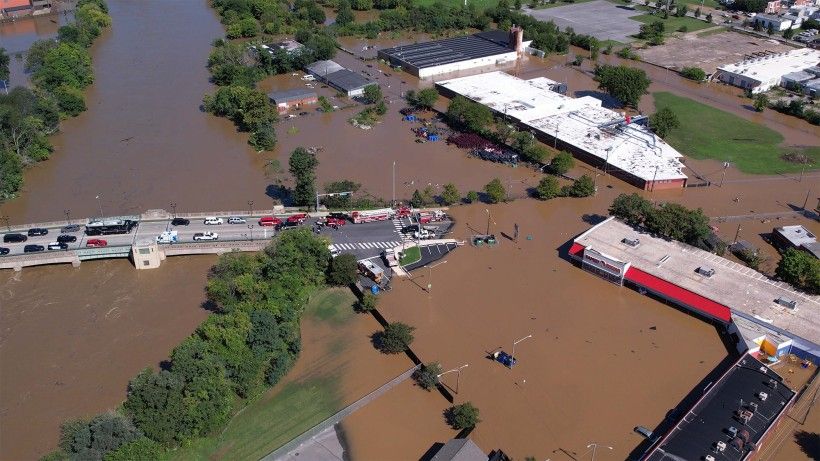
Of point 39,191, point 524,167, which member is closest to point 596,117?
point 524,167

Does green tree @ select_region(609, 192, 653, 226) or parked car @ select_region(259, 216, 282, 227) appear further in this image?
parked car @ select_region(259, 216, 282, 227)

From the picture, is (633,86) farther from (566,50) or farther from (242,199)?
(242,199)

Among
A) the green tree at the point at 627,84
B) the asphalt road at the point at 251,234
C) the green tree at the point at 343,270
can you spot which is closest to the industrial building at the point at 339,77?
the green tree at the point at 627,84

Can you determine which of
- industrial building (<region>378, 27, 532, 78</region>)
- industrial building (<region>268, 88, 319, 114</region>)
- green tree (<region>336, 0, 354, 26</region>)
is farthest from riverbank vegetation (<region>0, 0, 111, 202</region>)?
industrial building (<region>378, 27, 532, 78</region>)

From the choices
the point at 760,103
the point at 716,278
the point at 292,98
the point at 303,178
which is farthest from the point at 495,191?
the point at 760,103

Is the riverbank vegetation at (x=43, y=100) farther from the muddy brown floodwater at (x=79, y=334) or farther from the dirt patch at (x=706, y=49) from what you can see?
the dirt patch at (x=706, y=49)

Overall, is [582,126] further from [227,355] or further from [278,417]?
[278,417]

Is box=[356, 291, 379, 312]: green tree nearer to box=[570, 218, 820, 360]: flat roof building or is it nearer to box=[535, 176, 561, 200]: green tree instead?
box=[570, 218, 820, 360]: flat roof building
